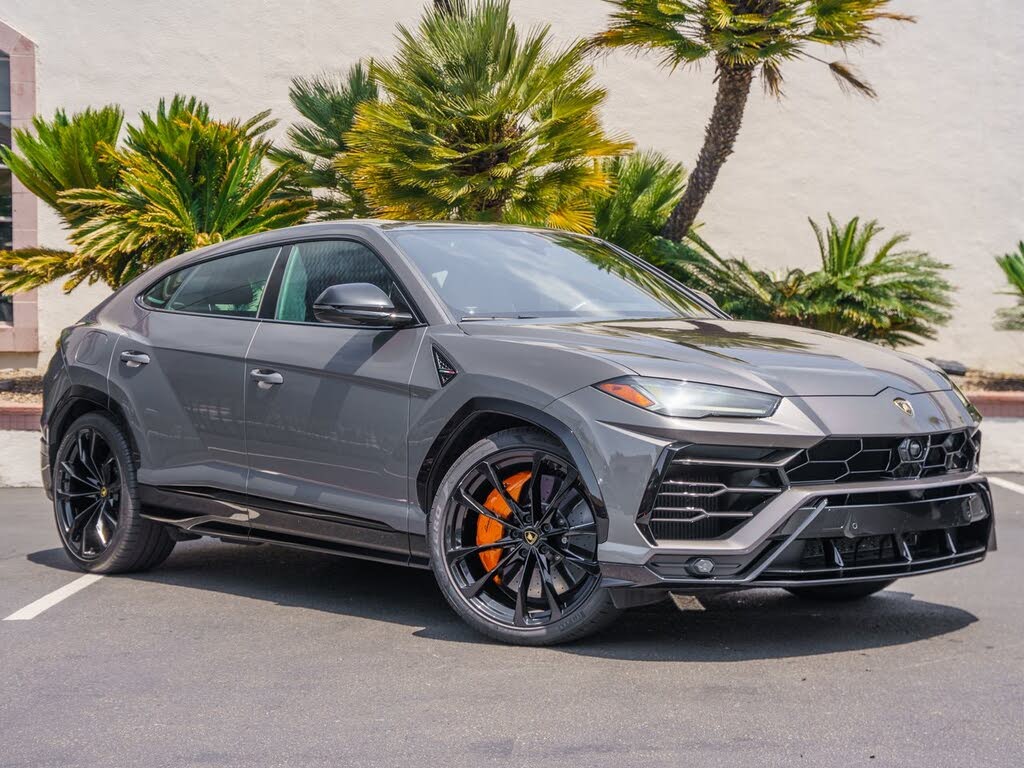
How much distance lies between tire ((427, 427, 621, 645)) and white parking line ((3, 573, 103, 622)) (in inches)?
71.1

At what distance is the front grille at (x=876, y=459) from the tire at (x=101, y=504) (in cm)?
324

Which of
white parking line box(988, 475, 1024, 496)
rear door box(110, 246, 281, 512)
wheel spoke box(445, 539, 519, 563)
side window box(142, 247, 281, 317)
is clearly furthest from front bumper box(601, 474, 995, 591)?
white parking line box(988, 475, 1024, 496)

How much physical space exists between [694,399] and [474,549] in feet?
3.39

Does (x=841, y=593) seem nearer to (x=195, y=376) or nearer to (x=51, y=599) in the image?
(x=195, y=376)

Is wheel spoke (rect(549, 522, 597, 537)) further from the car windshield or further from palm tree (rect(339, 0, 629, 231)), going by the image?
palm tree (rect(339, 0, 629, 231))

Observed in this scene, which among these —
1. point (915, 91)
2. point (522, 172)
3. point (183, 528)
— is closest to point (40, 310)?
point (522, 172)

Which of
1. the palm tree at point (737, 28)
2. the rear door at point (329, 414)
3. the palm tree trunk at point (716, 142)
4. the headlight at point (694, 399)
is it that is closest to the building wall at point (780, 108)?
the palm tree trunk at point (716, 142)

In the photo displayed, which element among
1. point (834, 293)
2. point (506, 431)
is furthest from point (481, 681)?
point (834, 293)

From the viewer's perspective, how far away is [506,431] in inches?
201

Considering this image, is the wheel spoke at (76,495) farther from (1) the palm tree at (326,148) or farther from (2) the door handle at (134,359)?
(1) the palm tree at (326,148)

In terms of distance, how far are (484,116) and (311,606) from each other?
7248 millimetres

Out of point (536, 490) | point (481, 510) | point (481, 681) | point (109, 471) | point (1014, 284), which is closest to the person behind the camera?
point (481, 681)

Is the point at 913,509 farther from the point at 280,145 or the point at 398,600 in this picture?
the point at 280,145

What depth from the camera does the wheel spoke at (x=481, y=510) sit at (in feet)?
16.7
